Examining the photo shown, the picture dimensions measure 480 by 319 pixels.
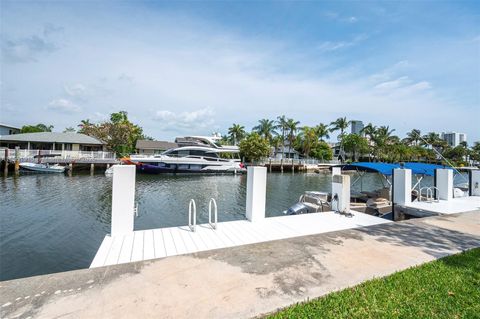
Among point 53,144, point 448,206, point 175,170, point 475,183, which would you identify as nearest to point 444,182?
point 448,206

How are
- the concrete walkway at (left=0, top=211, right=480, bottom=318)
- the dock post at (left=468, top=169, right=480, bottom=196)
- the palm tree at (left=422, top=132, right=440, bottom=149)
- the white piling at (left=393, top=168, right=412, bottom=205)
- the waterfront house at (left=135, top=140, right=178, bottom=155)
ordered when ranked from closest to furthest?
the concrete walkway at (left=0, top=211, right=480, bottom=318), the white piling at (left=393, top=168, right=412, bottom=205), the dock post at (left=468, top=169, right=480, bottom=196), the waterfront house at (left=135, top=140, right=178, bottom=155), the palm tree at (left=422, top=132, right=440, bottom=149)

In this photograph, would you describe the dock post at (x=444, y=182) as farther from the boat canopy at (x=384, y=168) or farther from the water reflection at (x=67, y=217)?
the water reflection at (x=67, y=217)

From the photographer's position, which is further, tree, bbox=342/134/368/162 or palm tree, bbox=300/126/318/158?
tree, bbox=342/134/368/162

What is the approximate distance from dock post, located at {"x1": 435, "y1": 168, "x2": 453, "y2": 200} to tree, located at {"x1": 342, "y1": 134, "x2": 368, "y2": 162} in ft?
163

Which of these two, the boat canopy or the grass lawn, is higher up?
the boat canopy

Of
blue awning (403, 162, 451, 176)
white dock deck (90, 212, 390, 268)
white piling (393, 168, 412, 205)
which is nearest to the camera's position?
white dock deck (90, 212, 390, 268)

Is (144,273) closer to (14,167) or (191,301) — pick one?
(191,301)

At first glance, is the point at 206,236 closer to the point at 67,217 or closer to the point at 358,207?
the point at 358,207

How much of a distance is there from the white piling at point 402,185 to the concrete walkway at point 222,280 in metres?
4.21

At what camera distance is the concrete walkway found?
108 inches

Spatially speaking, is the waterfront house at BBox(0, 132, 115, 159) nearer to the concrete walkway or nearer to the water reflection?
the water reflection

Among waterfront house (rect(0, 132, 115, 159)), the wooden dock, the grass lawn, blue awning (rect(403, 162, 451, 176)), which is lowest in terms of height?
the grass lawn

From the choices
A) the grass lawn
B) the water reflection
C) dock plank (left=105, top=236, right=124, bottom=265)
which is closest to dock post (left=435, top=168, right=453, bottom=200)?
the water reflection

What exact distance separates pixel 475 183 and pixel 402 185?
6013 millimetres
